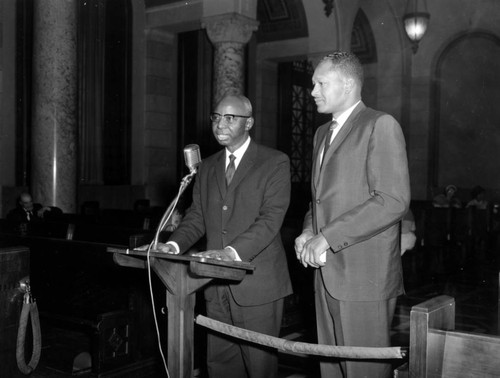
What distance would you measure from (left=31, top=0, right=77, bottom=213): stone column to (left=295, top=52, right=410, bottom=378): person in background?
6135 mm

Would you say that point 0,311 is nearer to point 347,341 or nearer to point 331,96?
point 347,341

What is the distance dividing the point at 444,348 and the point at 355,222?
650 mm

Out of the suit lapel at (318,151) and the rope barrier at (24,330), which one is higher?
the suit lapel at (318,151)

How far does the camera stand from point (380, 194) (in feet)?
7.52

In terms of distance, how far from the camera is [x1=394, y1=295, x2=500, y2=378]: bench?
164 centimetres

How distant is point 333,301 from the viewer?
242 centimetres

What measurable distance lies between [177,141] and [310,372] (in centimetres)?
910

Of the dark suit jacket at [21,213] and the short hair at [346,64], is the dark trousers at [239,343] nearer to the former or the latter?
the short hair at [346,64]

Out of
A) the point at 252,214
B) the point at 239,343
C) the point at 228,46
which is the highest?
the point at 228,46

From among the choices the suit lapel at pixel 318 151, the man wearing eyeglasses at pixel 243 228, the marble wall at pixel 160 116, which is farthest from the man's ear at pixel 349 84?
the marble wall at pixel 160 116

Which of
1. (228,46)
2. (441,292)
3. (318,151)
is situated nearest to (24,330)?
(318,151)

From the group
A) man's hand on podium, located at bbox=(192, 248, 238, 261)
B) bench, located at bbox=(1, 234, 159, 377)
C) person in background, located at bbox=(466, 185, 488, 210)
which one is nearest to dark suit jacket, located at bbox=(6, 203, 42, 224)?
bench, located at bbox=(1, 234, 159, 377)

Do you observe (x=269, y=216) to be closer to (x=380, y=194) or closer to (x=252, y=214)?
(x=252, y=214)

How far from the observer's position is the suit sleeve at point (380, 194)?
227cm
